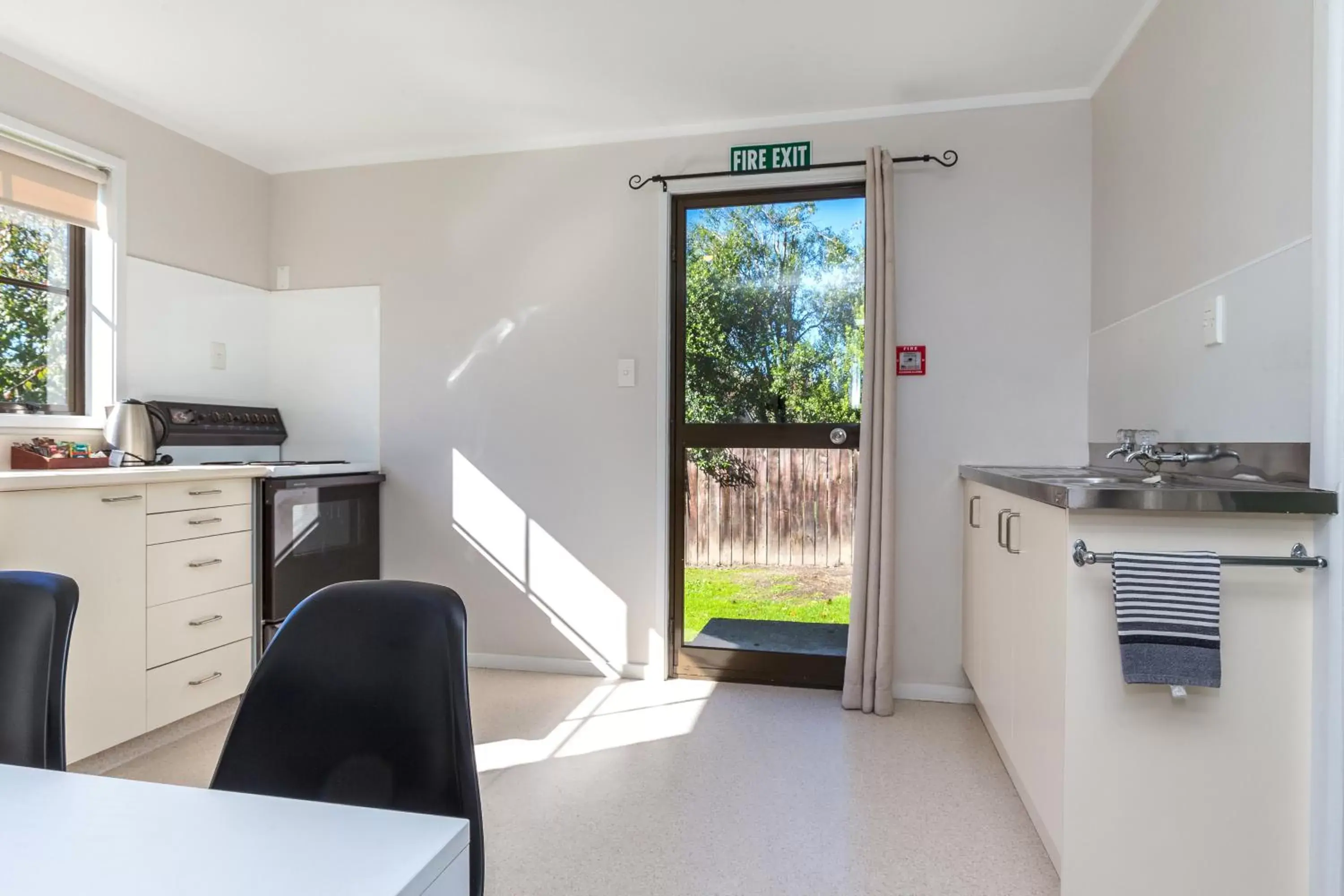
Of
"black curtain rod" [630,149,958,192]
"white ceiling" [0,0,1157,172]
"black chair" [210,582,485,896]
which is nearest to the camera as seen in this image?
"black chair" [210,582,485,896]

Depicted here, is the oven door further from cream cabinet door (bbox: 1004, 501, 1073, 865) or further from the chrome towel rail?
the chrome towel rail

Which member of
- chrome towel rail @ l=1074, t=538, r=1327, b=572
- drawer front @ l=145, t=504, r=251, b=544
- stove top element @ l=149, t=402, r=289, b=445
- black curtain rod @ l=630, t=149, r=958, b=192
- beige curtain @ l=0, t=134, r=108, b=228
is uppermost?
black curtain rod @ l=630, t=149, r=958, b=192

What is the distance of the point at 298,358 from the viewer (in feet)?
12.7

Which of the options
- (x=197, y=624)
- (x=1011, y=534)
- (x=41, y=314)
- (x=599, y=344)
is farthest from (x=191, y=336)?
(x=1011, y=534)

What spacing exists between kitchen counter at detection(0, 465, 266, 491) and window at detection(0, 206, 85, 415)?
40cm

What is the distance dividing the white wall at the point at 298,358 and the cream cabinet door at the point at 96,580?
3.94 ft

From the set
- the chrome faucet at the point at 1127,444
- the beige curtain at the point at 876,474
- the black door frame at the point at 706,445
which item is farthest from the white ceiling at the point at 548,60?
the chrome faucet at the point at 1127,444

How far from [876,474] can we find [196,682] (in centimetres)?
272

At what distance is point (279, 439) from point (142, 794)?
3398 mm

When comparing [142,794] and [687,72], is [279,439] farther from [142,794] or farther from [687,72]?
[142,794]

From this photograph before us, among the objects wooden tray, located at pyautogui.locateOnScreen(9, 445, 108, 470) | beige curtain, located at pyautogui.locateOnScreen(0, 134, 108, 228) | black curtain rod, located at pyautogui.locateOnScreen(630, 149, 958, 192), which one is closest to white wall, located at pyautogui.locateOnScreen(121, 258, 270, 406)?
beige curtain, located at pyautogui.locateOnScreen(0, 134, 108, 228)

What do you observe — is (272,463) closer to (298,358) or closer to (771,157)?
(298,358)

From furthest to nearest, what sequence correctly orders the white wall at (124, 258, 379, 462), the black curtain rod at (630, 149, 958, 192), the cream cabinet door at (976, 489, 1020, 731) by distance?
the white wall at (124, 258, 379, 462) → the black curtain rod at (630, 149, 958, 192) → the cream cabinet door at (976, 489, 1020, 731)

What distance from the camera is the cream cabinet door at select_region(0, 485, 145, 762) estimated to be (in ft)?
7.18
